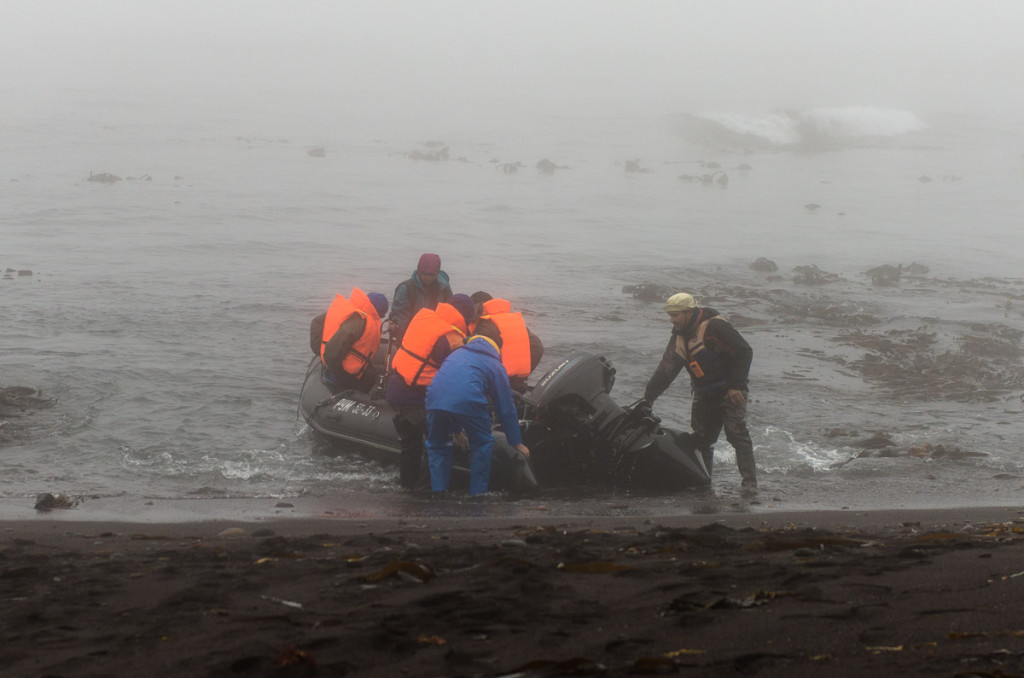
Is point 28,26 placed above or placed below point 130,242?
above

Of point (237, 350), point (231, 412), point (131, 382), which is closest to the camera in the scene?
point (231, 412)

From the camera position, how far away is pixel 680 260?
23156mm

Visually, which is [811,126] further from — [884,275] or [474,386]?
[474,386]

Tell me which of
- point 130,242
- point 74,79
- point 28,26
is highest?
point 28,26

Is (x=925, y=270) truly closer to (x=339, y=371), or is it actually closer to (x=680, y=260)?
(x=680, y=260)

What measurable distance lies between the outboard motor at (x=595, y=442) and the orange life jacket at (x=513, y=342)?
36 centimetres

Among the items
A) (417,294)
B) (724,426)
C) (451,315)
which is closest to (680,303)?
(724,426)

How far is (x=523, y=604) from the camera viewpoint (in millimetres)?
3590

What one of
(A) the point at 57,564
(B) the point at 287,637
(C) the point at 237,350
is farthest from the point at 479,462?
(C) the point at 237,350

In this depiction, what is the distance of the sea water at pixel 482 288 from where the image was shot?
884cm

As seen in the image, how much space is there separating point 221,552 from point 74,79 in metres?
69.5

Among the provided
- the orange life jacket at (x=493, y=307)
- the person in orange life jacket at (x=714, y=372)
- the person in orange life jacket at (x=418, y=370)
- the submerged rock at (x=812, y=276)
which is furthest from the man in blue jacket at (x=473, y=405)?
the submerged rock at (x=812, y=276)

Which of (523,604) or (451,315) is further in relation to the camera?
(451,315)

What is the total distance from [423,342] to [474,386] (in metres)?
0.75
